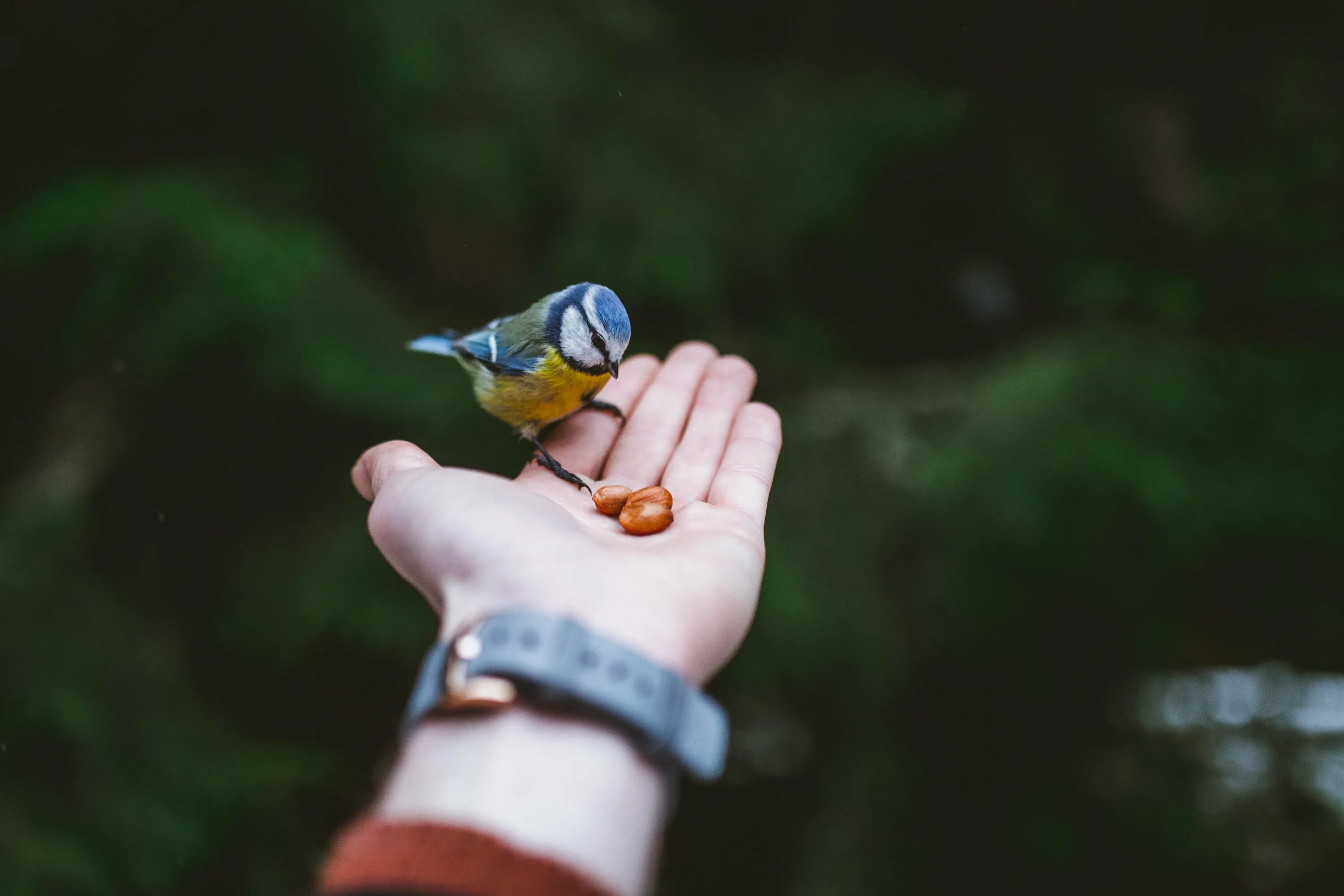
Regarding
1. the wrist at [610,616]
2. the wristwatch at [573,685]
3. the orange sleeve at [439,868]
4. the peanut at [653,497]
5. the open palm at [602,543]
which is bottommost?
the orange sleeve at [439,868]

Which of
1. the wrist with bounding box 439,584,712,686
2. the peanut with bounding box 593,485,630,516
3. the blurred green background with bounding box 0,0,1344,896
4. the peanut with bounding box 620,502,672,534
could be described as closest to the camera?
the wrist with bounding box 439,584,712,686

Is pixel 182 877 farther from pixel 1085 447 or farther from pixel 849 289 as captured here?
pixel 849 289

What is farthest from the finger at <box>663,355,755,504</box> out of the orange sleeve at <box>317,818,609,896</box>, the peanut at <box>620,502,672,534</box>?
the orange sleeve at <box>317,818,609,896</box>

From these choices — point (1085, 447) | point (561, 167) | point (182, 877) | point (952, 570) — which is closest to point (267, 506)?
point (182, 877)

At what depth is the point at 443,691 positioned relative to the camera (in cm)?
75

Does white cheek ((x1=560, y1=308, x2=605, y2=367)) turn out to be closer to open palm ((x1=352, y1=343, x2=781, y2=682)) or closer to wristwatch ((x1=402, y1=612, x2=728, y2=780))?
open palm ((x1=352, y1=343, x2=781, y2=682))

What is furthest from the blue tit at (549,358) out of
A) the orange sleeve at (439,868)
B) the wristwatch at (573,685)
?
the orange sleeve at (439,868)

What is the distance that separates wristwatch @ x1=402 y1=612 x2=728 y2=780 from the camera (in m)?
0.73

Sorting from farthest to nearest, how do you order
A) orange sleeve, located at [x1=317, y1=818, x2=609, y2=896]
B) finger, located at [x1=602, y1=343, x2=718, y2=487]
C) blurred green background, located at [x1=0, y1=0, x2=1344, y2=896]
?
blurred green background, located at [x1=0, y1=0, x2=1344, y2=896], finger, located at [x1=602, y1=343, x2=718, y2=487], orange sleeve, located at [x1=317, y1=818, x2=609, y2=896]

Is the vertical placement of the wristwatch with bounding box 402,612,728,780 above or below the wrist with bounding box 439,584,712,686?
below

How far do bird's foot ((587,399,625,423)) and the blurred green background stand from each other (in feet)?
0.80

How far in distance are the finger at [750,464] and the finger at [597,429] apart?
249 millimetres

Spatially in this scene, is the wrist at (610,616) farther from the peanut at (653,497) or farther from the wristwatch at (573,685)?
the peanut at (653,497)

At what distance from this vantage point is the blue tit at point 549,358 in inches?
56.1
